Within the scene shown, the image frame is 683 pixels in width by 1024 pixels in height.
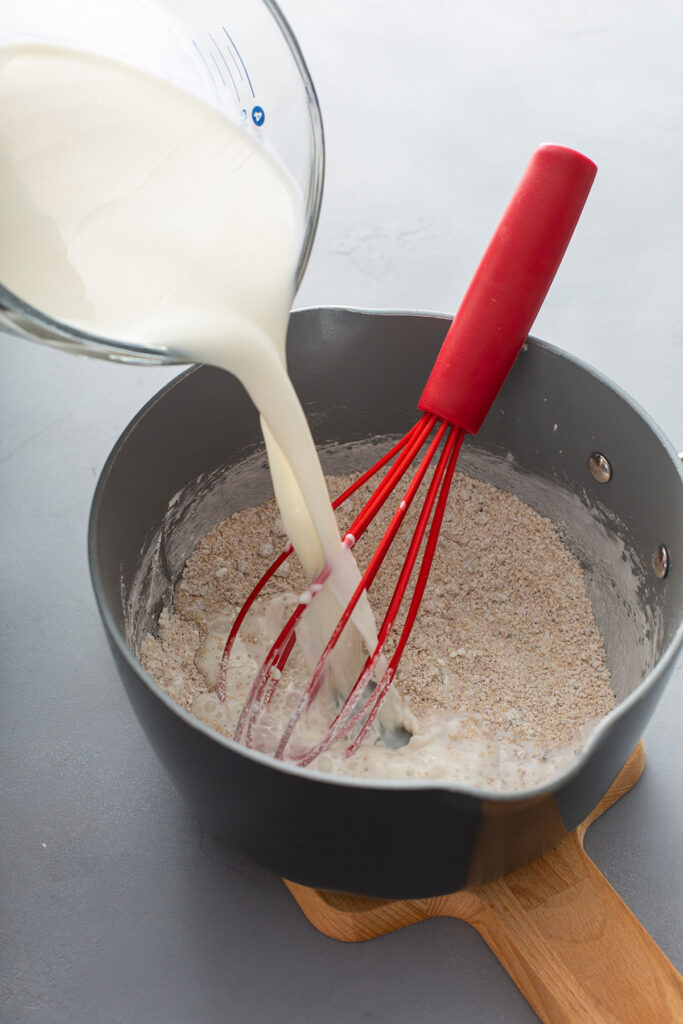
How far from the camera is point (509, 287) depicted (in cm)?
79

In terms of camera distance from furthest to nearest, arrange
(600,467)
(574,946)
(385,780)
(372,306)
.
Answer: (372,306), (600,467), (574,946), (385,780)

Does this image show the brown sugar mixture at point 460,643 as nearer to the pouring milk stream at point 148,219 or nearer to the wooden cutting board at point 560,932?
the wooden cutting board at point 560,932

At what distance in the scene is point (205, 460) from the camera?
90cm

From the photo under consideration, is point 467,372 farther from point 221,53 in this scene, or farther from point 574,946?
point 574,946

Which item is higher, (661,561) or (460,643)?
(661,561)

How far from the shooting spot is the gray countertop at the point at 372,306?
2.52ft

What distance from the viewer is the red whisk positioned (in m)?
0.76

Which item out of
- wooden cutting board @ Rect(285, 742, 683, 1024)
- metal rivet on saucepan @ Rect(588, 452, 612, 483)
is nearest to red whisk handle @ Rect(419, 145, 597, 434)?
metal rivet on saucepan @ Rect(588, 452, 612, 483)

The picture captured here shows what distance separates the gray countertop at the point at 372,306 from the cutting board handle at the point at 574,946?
54mm

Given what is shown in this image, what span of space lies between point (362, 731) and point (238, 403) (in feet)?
1.03

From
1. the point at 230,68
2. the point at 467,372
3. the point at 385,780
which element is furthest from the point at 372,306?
the point at 385,780

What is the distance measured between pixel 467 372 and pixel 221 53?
11.9 inches

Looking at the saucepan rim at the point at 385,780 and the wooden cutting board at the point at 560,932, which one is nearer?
the saucepan rim at the point at 385,780

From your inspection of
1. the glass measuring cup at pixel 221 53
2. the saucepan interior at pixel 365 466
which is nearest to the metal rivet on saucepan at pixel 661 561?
the saucepan interior at pixel 365 466
